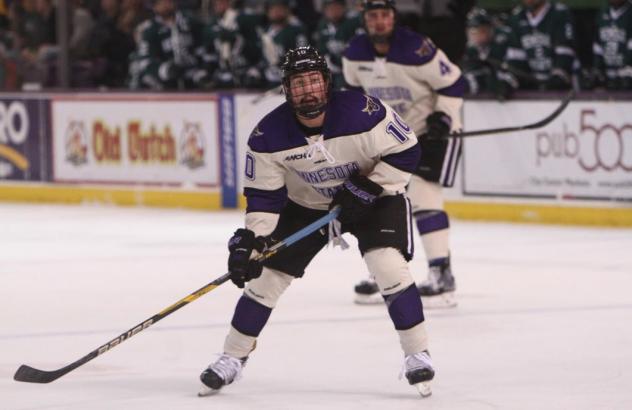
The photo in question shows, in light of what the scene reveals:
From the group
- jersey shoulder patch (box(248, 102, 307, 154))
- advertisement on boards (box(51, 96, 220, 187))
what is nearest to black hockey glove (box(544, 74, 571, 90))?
advertisement on boards (box(51, 96, 220, 187))

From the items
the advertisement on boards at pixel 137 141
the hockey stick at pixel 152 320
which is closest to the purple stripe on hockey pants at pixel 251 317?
the hockey stick at pixel 152 320

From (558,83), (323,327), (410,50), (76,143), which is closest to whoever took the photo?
(323,327)

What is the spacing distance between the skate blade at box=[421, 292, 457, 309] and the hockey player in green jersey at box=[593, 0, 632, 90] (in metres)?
3.32

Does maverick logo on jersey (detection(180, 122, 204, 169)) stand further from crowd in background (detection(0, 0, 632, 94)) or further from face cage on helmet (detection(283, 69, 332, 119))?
face cage on helmet (detection(283, 69, 332, 119))

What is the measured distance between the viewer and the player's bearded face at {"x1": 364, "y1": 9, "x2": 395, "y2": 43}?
659 cm

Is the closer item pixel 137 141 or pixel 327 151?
pixel 327 151

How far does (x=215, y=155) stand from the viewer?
10.9 metres

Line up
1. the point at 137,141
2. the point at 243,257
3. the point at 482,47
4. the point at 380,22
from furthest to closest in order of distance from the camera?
the point at 137,141 → the point at 482,47 → the point at 380,22 → the point at 243,257

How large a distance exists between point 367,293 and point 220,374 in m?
1.99

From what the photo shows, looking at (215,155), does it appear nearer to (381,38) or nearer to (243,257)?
(381,38)

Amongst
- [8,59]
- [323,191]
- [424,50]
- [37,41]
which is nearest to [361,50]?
[424,50]

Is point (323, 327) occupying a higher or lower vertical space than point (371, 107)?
lower

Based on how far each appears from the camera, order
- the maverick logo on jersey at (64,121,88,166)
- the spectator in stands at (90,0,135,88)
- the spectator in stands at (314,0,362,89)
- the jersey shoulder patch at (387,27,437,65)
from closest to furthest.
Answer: the jersey shoulder patch at (387,27,437,65) < the spectator in stands at (314,0,362,89) < the maverick logo on jersey at (64,121,88,166) < the spectator in stands at (90,0,135,88)

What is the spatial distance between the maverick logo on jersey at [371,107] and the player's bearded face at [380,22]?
177 centimetres
